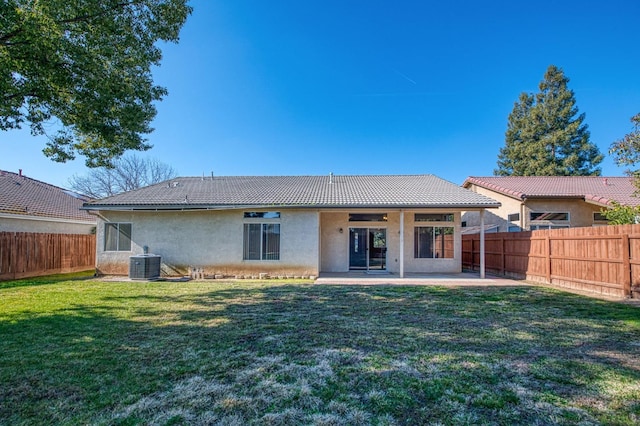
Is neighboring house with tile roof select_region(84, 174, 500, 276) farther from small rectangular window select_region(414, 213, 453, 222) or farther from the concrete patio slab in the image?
the concrete patio slab

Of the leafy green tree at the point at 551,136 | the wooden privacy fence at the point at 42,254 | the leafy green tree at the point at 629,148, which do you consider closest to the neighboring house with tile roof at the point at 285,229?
the wooden privacy fence at the point at 42,254

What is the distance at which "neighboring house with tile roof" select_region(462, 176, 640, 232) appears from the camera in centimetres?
1577

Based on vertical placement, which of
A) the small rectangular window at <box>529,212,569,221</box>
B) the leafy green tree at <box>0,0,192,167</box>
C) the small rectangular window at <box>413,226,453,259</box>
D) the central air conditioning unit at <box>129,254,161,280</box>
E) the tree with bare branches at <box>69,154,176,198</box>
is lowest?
the central air conditioning unit at <box>129,254,161,280</box>

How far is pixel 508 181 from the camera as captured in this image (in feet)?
63.4

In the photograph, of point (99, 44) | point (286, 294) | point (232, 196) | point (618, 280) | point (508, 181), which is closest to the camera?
point (99, 44)

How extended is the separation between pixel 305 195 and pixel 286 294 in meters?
5.86

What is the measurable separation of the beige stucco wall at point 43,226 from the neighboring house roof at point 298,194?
4.21 m

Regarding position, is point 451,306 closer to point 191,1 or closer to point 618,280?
point 618,280

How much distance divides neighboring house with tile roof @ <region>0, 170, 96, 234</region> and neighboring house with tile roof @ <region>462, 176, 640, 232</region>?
64.2 feet

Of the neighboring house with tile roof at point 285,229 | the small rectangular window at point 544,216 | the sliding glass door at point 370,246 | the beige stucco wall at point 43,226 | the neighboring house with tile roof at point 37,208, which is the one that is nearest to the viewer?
the neighboring house with tile roof at point 285,229

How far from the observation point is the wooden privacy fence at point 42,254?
41.6 feet

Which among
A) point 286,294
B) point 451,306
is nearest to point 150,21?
point 286,294

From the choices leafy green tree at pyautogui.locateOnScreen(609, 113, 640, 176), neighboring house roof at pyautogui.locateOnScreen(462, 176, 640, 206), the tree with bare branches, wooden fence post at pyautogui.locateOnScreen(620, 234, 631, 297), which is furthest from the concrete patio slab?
the tree with bare branches

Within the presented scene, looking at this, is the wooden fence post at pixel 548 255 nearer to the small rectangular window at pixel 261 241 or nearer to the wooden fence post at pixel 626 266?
the wooden fence post at pixel 626 266
